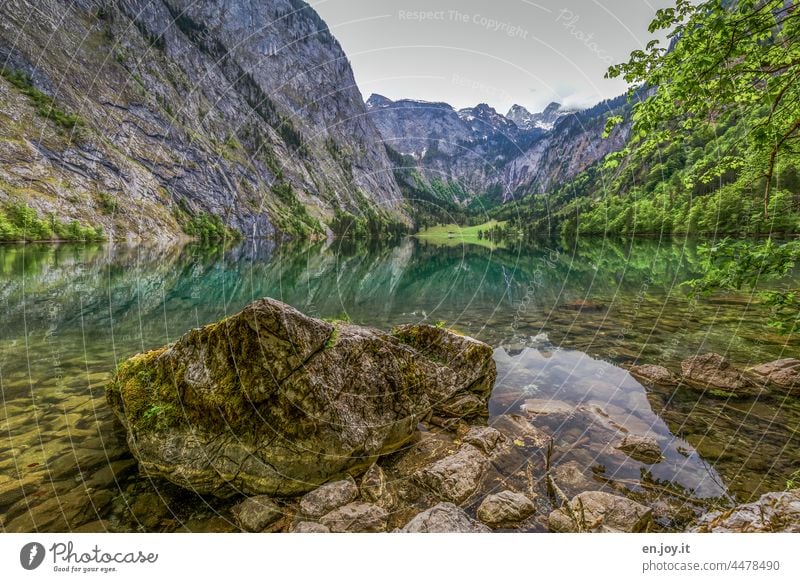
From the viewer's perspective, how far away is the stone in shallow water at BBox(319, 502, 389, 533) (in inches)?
227

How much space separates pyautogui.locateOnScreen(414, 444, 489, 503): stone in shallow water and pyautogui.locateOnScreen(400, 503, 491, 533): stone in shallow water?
41.5 inches

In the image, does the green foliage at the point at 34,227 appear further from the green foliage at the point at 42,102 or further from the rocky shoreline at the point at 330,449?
the rocky shoreline at the point at 330,449

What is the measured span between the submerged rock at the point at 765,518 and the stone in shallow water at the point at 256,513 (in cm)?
615

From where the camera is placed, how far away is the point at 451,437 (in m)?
8.87

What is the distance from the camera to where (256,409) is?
708 centimetres

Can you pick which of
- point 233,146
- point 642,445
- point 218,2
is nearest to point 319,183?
point 233,146

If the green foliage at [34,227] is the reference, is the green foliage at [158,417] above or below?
below

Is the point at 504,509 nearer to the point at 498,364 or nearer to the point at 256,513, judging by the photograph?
the point at 256,513

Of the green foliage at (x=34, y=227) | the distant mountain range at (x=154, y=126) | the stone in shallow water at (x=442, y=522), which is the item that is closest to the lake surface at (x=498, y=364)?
the stone in shallow water at (x=442, y=522)

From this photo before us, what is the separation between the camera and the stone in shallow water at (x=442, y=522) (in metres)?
5.08

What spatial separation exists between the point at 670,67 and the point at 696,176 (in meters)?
3.71

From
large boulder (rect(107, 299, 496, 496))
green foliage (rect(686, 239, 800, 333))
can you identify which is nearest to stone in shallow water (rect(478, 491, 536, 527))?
large boulder (rect(107, 299, 496, 496))

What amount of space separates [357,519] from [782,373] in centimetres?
1359

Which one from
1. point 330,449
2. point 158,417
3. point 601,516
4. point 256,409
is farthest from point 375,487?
point 158,417
